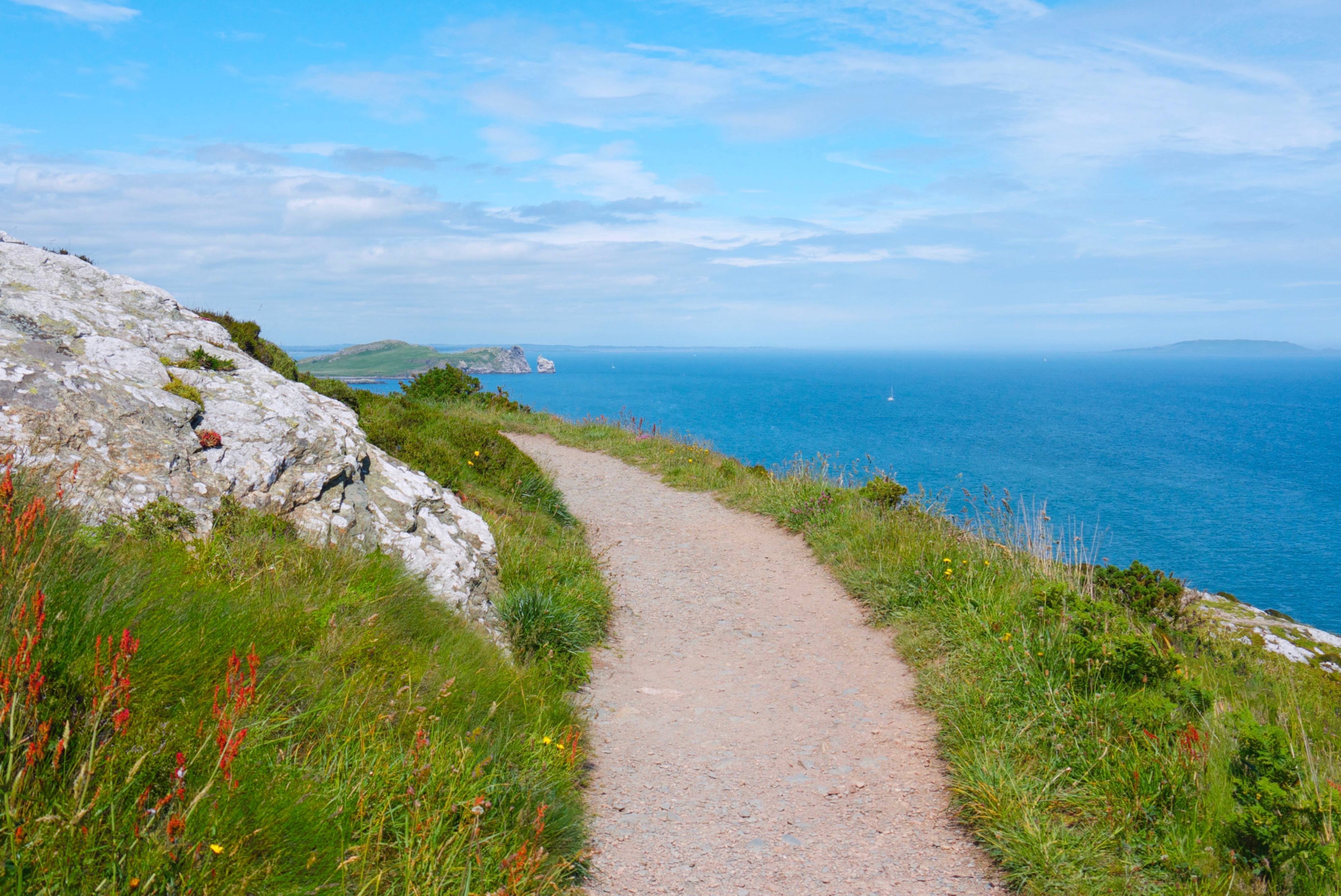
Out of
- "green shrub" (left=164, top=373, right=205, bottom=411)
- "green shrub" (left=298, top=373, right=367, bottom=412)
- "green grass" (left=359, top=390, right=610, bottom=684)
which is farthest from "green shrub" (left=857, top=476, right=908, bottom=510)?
"green shrub" (left=164, top=373, right=205, bottom=411)

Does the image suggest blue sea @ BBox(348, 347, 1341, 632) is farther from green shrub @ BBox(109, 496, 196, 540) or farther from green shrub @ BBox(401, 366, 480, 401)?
green shrub @ BBox(109, 496, 196, 540)

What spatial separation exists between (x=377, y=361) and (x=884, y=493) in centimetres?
7025

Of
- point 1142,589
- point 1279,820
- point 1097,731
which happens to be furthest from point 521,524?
point 1142,589

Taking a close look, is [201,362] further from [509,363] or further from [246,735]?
[509,363]

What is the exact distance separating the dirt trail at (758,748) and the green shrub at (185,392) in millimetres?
4212

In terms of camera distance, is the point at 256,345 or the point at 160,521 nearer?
the point at 160,521

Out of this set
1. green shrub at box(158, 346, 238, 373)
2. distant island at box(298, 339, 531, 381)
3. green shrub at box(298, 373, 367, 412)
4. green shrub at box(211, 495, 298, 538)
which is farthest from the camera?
distant island at box(298, 339, 531, 381)

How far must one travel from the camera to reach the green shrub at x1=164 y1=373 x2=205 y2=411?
6.22 meters

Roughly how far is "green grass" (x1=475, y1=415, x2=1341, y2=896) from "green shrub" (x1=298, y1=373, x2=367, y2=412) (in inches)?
371

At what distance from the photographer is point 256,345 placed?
11.8 metres

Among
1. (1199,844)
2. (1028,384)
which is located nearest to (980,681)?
(1199,844)

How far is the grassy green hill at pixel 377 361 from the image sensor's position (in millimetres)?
50625

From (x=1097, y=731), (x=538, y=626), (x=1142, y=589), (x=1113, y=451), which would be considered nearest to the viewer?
(x=1097, y=731)

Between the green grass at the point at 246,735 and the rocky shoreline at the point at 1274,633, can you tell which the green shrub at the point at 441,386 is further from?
the rocky shoreline at the point at 1274,633
